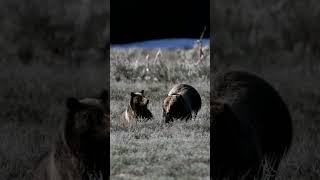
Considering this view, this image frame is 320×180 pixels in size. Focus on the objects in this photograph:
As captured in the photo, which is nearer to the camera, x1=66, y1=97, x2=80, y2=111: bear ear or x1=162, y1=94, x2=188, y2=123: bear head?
x1=66, y1=97, x2=80, y2=111: bear ear

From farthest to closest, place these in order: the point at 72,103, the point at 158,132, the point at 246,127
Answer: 1. the point at 246,127
2. the point at 158,132
3. the point at 72,103

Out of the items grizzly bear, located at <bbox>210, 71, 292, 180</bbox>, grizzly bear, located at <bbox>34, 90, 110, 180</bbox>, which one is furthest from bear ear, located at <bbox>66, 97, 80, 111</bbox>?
grizzly bear, located at <bbox>210, 71, 292, 180</bbox>

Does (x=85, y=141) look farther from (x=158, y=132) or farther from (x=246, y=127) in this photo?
(x=246, y=127)

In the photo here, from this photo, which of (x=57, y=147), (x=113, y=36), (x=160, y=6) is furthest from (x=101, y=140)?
(x=160, y=6)

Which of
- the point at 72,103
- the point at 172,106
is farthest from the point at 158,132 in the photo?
the point at 72,103

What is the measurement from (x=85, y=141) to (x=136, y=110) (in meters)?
0.40

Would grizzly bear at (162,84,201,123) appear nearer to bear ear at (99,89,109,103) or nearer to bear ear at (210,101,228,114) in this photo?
bear ear at (210,101,228,114)

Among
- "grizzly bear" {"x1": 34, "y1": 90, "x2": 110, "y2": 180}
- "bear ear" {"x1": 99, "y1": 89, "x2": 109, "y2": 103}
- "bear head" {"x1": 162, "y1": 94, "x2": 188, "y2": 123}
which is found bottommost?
"grizzly bear" {"x1": 34, "y1": 90, "x2": 110, "y2": 180}

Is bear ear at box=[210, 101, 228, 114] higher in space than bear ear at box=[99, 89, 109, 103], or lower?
lower

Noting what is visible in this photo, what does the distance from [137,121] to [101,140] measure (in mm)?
348

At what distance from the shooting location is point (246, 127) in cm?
466

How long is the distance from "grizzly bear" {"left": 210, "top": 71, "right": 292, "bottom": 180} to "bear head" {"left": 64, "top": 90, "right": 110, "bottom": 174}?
0.66 m

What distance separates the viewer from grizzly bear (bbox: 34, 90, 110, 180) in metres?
4.31

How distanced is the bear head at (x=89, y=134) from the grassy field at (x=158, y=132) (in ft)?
0.24
